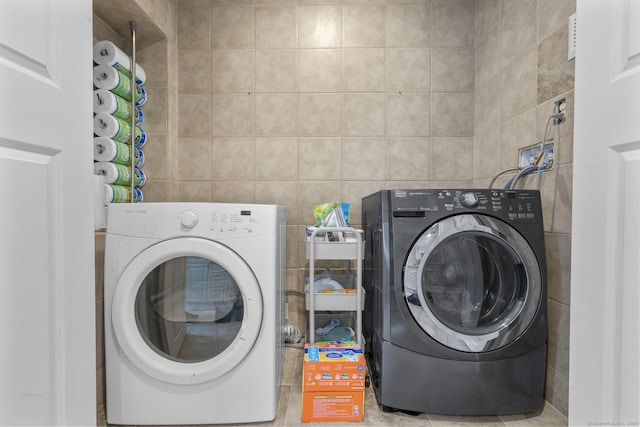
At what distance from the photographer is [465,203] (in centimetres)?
126

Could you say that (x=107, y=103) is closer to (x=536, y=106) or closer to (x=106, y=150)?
(x=106, y=150)

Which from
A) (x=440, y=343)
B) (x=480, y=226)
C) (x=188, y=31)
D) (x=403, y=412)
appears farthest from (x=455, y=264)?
(x=188, y=31)

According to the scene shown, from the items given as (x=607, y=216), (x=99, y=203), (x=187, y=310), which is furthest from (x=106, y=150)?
(x=607, y=216)

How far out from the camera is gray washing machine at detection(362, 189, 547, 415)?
1.26 m

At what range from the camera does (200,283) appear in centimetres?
130

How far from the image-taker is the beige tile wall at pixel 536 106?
131cm

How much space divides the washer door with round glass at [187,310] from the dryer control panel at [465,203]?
25.2 inches

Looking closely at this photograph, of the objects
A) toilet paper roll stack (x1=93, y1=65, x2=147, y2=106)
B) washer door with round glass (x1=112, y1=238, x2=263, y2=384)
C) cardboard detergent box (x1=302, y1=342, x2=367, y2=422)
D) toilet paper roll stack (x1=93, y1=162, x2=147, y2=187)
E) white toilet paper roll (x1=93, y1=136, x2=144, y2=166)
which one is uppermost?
toilet paper roll stack (x1=93, y1=65, x2=147, y2=106)

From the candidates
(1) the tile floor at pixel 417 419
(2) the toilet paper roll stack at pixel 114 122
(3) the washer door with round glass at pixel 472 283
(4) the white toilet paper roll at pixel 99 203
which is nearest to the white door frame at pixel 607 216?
(3) the washer door with round glass at pixel 472 283

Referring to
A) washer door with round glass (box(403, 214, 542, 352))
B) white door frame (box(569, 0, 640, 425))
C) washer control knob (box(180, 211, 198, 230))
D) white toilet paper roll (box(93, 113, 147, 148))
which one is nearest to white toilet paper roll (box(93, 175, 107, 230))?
white toilet paper roll (box(93, 113, 147, 148))

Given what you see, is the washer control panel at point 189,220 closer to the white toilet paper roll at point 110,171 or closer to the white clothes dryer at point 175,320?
the white clothes dryer at point 175,320

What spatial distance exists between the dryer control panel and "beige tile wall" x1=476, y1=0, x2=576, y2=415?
18 centimetres

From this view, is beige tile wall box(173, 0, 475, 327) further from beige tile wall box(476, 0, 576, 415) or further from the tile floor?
the tile floor

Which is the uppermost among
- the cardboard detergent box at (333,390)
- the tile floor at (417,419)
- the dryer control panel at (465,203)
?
the dryer control panel at (465,203)
